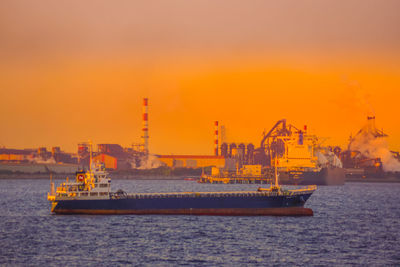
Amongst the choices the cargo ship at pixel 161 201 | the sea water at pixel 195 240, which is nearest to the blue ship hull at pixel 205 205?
the cargo ship at pixel 161 201

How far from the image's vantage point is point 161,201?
3132 inches

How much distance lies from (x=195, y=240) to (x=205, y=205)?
18.6m

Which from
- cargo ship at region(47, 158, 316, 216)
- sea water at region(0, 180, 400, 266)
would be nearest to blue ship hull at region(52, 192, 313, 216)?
cargo ship at region(47, 158, 316, 216)

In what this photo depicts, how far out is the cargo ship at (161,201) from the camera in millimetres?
77250

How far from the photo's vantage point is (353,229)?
72938 mm

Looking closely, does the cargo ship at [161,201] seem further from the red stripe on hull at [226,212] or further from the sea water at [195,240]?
the sea water at [195,240]

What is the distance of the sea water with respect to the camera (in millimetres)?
51594

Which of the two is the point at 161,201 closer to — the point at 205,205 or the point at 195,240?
the point at 205,205

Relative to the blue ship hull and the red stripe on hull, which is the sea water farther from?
the blue ship hull

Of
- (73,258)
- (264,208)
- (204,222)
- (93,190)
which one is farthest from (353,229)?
(73,258)

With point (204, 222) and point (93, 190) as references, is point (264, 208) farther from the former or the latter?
point (93, 190)

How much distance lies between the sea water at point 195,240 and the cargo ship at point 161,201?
1.04 metres

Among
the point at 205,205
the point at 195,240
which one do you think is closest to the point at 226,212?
the point at 205,205

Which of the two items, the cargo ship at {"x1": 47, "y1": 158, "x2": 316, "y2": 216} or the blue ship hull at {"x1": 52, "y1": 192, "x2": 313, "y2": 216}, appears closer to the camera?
the cargo ship at {"x1": 47, "y1": 158, "x2": 316, "y2": 216}
